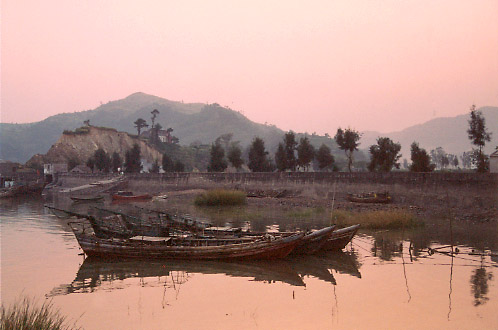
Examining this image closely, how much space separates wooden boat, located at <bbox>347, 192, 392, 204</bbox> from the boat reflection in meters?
22.7

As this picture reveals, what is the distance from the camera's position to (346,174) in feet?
158

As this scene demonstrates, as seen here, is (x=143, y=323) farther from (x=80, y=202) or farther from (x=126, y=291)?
(x=80, y=202)

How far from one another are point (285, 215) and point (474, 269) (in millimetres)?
21465

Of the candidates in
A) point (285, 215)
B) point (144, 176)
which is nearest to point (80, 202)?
point (144, 176)

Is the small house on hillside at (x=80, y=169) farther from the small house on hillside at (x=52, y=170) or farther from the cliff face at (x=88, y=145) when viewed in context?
the cliff face at (x=88, y=145)

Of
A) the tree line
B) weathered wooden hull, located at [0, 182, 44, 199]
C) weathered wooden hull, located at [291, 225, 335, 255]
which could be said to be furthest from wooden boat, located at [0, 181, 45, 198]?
weathered wooden hull, located at [291, 225, 335, 255]

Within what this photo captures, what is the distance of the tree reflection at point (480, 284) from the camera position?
47.6 ft

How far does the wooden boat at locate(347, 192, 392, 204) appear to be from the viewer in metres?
42.4

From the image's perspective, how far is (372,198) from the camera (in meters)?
42.6

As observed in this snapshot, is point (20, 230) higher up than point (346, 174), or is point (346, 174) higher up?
point (346, 174)

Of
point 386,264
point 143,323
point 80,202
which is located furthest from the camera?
point 80,202

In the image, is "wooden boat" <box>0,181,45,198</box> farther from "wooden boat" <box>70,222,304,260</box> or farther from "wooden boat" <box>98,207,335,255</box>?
"wooden boat" <box>70,222,304,260</box>

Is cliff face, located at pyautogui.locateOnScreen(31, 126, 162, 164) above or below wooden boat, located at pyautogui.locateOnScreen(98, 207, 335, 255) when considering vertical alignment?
above

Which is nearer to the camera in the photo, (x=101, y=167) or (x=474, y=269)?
(x=474, y=269)
